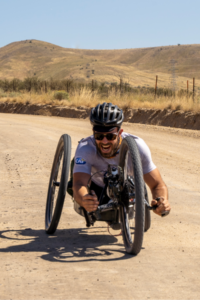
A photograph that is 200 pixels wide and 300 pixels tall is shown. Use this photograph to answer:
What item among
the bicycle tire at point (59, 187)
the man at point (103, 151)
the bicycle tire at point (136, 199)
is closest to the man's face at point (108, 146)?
the man at point (103, 151)

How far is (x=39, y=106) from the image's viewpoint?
24297 millimetres

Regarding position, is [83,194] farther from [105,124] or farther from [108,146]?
[105,124]

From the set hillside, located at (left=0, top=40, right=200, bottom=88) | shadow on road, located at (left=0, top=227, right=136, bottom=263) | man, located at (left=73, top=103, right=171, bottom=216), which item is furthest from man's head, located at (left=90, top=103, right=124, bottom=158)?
hillside, located at (left=0, top=40, right=200, bottom=88)

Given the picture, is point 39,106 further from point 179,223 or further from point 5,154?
point 179,223

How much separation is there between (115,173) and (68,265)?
3.17 ft

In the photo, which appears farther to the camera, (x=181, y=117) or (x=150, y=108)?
(x=150, y=108)

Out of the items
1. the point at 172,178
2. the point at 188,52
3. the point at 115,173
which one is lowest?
the point at 172,178

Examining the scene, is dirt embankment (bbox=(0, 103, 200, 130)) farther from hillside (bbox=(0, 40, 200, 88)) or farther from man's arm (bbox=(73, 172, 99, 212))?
hillside (bbox=(0, 40, 200, 88))

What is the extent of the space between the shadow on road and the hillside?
10149 cm

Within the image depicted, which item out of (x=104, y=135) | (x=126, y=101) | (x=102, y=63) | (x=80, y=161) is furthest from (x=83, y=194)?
(x=102, y=63)

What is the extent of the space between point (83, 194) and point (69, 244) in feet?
2.02

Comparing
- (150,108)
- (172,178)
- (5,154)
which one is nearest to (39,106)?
(150,108)

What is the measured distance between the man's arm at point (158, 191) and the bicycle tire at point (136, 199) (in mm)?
209

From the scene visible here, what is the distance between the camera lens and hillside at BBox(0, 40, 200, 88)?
116 meters
